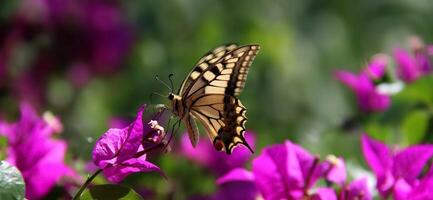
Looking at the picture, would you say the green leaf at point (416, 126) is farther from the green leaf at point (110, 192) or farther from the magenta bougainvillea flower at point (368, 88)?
the green leaf at point (110, 192)

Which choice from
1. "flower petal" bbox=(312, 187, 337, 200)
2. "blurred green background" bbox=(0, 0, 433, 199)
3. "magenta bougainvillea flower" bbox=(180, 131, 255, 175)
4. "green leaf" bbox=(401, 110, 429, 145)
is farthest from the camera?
"blurred green background" bbox=(0, 0, 433, 199)

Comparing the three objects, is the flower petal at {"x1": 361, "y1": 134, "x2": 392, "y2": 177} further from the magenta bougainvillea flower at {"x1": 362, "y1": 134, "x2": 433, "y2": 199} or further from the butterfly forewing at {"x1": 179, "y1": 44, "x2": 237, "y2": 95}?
the butterfly forewing at {"x1": 179, "y1": 44, "x2": 237, "y2": 95}

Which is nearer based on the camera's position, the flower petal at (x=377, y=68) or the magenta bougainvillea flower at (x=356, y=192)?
the magenta bougainvillea flower at (x=356, y=192)

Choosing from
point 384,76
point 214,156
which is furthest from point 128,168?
point 214,156

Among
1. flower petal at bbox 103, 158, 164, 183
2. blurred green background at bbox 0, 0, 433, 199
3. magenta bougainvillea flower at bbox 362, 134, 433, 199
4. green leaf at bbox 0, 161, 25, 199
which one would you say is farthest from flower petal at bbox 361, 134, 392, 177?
blurred green background at bbox 0, 0, 433, 199

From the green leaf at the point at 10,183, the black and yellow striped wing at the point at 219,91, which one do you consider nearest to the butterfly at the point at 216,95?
the black and yellow striped wing at the point at 219,91

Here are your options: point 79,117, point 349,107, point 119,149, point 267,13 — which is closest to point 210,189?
point 119,149
